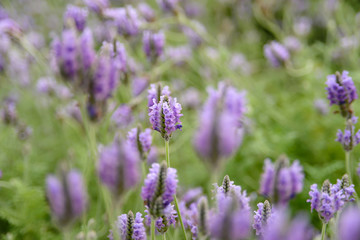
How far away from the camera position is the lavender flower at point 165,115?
4.60 feet

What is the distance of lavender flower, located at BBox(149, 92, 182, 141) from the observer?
1401mm

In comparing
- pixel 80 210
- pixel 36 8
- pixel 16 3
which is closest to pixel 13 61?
pixel 36 8

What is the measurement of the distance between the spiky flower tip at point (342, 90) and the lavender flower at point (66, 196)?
1.33 meters

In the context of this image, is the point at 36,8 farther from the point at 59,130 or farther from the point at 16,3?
the point at 59,130

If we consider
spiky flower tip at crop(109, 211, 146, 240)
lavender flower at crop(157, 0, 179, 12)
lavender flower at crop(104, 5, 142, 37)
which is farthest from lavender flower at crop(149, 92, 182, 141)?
lavender flower at crop(157, 0, 179, 12)

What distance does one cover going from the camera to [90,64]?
4.00ft

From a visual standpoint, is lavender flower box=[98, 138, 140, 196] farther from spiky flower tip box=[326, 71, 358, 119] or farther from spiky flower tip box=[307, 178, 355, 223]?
spiky flower tip box=[326, 71, 358, 119]

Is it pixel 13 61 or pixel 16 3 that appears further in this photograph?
pixel 16 3

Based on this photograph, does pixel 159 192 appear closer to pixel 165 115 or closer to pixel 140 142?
pixel 165 115

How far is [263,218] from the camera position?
1264mm

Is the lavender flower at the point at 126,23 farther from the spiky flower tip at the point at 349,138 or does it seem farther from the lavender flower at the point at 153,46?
the spiky flower tip at the point at 349,138

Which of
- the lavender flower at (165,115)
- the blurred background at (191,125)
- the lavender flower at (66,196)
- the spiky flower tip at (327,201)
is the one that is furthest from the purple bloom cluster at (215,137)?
the blurred background at (191,125)

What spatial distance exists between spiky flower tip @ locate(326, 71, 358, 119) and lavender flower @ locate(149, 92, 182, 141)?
821mm

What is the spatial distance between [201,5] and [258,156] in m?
A: 4.24
